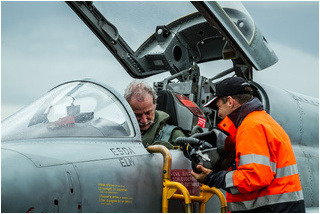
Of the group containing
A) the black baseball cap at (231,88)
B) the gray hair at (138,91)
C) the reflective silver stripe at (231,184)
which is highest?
the black baseball cap at (231,88)

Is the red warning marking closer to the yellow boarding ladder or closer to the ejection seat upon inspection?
the yellow boarding ladder

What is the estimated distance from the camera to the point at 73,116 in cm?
342

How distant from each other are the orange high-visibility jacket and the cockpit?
1.00 metres

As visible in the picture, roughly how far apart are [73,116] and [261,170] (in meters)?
1.45

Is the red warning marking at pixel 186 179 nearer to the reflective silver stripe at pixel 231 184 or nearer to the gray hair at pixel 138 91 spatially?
the reflective silver stripe at pixel 231 184

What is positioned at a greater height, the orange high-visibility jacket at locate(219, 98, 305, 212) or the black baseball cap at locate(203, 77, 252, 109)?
the black baseball cap at locate(203, 77, 252, 109)

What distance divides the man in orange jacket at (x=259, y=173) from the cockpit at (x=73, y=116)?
822 millimetres

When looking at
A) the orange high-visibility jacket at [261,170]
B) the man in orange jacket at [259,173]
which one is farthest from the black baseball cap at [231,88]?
the orange high-visibility jacket at [261,170]

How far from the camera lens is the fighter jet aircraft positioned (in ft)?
9.07

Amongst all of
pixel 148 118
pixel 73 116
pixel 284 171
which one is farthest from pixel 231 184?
pixel 148 118

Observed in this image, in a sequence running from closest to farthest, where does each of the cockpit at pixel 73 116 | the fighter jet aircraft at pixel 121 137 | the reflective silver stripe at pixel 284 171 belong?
the fighter jet aircraft at pixel 121 137, the reflective silver stripe at pixel 284 171, the cockpit at pixel 73 116

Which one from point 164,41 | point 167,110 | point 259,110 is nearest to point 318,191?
point 167,110

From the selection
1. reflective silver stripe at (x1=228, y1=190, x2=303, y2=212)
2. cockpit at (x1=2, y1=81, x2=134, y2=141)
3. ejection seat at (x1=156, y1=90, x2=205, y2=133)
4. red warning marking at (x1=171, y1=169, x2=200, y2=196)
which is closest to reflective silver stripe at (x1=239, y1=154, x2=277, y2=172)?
reflective silver stripe at (x1=228, y1=190, x2=303, y2=212)

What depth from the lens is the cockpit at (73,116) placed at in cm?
326
